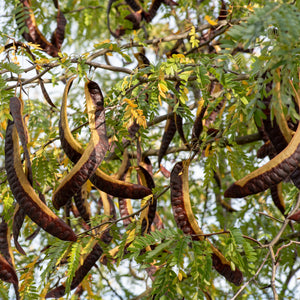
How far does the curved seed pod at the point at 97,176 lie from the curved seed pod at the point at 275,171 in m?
0.57

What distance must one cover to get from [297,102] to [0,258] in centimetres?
176

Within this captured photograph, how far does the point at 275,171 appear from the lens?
183 cm

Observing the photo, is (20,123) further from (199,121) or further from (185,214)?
(199,121)

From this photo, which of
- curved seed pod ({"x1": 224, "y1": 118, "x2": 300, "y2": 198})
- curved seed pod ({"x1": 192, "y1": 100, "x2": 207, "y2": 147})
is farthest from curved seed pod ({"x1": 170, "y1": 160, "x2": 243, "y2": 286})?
curved seed pod ({"x1": 192, "y1": 100, "x2": 207, "y2": 147})

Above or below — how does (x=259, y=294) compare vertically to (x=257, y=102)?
below

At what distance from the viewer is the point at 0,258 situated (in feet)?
8.84

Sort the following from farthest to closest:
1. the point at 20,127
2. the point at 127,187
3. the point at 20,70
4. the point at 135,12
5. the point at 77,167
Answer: the point at 135,12 → the point at 20,70 → the point at 127,187 → the point at 20,127 → the point at 77,167

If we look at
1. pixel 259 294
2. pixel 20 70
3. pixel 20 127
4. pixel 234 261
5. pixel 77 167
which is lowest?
pixel 259 294

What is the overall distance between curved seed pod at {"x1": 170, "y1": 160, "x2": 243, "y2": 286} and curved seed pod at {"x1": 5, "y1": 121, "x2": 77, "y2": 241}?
0.50 metres

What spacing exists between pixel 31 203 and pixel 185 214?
0.69 metres

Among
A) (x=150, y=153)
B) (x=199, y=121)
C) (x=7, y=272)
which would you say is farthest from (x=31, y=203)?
(x=150, y=153)

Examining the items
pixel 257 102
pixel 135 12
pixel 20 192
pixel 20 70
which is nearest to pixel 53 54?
pixel 135 12

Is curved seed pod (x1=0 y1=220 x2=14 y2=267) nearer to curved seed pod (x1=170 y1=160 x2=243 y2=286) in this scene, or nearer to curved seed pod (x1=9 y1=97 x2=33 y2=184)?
curved seed pod (x1=9 y1=97 x2=33 y2=184)

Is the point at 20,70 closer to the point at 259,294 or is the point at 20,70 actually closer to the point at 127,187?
the point at 127,187
